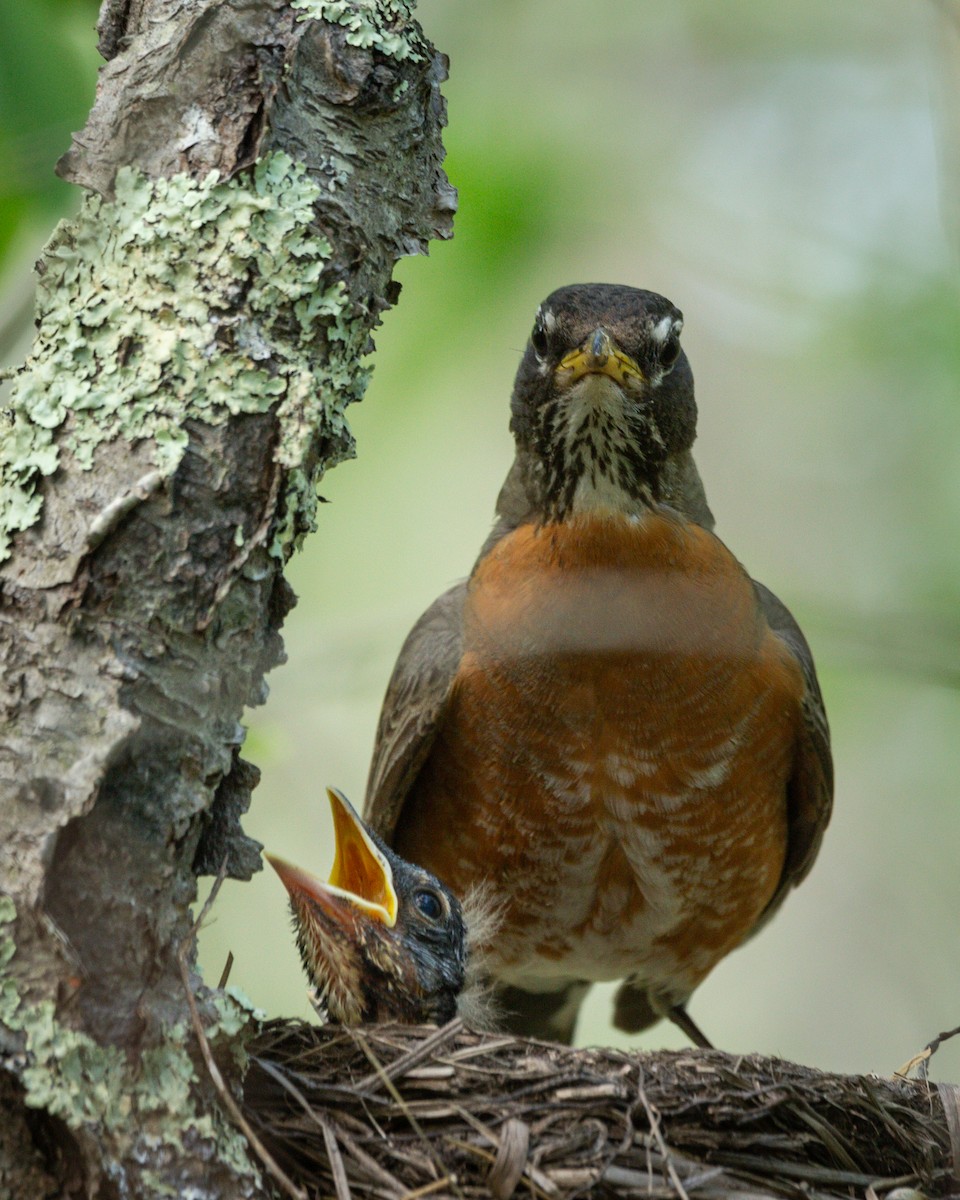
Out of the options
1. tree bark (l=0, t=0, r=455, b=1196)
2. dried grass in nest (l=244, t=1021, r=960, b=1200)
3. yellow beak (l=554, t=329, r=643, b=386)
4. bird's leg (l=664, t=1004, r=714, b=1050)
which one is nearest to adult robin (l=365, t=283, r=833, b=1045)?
yellow beak (l=554, t=329, r=643, b=386)

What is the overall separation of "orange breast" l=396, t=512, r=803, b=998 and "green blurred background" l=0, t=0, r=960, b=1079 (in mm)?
380

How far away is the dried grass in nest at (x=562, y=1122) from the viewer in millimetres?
2463

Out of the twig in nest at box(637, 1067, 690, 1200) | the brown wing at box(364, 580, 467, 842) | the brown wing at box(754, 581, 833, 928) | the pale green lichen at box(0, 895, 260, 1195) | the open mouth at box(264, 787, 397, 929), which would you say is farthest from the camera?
the brown wing at box(754, 581, 833, 928)

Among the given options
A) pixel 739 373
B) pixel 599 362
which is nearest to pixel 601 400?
pixel 599 362

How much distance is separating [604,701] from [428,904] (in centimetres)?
77

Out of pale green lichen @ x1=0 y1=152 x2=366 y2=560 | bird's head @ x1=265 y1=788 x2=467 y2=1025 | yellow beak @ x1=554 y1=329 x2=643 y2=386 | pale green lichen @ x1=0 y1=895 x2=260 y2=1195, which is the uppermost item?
yellow beak @ x1=554 y1=329 x2=643 y2=386

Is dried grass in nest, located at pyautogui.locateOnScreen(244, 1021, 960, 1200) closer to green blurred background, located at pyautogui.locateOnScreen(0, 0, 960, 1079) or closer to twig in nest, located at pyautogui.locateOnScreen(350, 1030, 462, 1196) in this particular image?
twig in nest, located at pyautogui.locateOnScreen(350, 1030, 462, 1196)

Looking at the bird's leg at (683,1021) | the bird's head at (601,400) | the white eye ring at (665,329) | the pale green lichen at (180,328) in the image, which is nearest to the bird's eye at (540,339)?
the bird's head at (601,400)

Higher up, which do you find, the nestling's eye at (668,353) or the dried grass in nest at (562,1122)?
the nestling's eye at (668,353)

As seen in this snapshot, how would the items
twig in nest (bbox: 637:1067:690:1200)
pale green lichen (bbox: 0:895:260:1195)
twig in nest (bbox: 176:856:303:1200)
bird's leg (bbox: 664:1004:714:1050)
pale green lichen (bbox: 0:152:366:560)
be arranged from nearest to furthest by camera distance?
pale green lichen (bbox: 0:895:260:1195) < twig in nest (bbox: 176:856:303:1200) < pale green lichen (bbox: 0:152:366:560) < twig in nest (bbox: 637:1067:690:1200) < bird's leg (bbox: 664:1004:714:1050)

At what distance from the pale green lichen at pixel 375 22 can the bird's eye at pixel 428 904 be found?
2123 millimetres

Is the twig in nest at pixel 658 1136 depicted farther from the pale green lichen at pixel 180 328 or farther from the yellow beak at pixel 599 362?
the yellow beak at pixel 599 362

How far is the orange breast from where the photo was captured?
3.91m

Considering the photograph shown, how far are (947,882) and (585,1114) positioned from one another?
411cm
